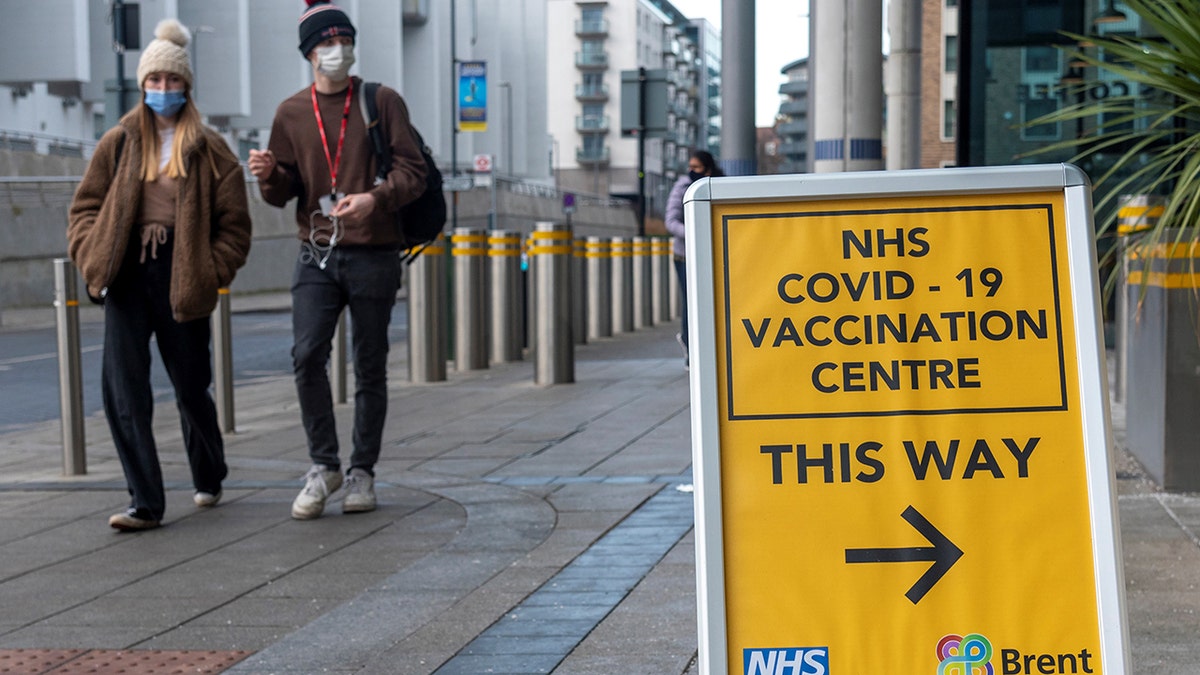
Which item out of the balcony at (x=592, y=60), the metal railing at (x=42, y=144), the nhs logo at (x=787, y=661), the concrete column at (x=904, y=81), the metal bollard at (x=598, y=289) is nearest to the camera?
the nhs logo at (x=787, y=661)

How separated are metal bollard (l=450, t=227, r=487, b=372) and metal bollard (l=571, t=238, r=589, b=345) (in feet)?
12.7

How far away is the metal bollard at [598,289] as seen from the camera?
65.9 ft

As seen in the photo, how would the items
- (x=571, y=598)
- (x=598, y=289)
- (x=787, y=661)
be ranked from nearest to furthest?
1. (x=787, y=661)
2. (x=571, y=598)
3. (x=598, y=289)

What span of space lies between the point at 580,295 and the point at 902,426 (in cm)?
1632

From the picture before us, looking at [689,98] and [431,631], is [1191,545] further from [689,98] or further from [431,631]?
[689,98]

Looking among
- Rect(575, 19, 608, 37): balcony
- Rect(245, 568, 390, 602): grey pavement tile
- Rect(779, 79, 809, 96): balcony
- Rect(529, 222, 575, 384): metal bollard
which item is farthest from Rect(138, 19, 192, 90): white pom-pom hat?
Rect(779, 79, 809, 96): balcony

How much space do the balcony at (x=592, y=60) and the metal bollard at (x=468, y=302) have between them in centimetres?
11711

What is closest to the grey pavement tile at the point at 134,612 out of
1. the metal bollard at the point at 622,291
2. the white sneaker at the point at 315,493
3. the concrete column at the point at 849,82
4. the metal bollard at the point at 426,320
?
the white sneaker at the point at 315,493

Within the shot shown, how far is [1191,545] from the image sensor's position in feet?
17.8

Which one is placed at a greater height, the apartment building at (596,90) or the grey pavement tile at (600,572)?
the apartment building at (596,90)

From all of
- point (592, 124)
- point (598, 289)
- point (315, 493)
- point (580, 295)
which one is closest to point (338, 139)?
point (315, 493)

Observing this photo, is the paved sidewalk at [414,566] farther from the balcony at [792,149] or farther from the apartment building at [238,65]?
the balcony at [792,149]

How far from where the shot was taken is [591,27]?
129125mm

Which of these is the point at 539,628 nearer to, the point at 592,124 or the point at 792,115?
the point at 592,124
